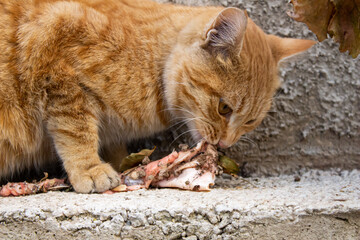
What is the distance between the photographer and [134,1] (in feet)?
7.68

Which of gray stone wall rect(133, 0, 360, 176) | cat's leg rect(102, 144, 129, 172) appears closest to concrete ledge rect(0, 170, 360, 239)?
cat's leg rect(102, 144, 129, 172)

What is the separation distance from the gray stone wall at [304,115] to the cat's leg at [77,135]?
659 millimetres

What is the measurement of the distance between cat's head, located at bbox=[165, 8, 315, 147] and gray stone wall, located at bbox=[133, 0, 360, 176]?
43 centimetres

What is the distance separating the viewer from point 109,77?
203 cm

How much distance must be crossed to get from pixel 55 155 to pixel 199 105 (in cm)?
88

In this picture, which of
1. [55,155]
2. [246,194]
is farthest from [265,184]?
[55,155]

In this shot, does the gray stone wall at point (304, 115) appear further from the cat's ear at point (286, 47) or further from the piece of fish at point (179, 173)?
Result: the piece of fish at point (179, 173)

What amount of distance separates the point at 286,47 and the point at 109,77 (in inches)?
41.1

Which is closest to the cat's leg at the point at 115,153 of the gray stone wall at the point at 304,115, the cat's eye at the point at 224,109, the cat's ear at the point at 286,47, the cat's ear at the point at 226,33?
the gray stone wall at the point at 304,115

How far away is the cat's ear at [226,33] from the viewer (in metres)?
1.87

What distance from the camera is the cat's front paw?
1.90 meters

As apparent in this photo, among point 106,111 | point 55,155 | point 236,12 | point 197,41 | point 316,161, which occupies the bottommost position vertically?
point 316,161

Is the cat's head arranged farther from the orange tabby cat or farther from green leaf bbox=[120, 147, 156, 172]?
green leaf bbox=[120, 147, 156, 172]

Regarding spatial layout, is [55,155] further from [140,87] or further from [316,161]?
[316,161]
